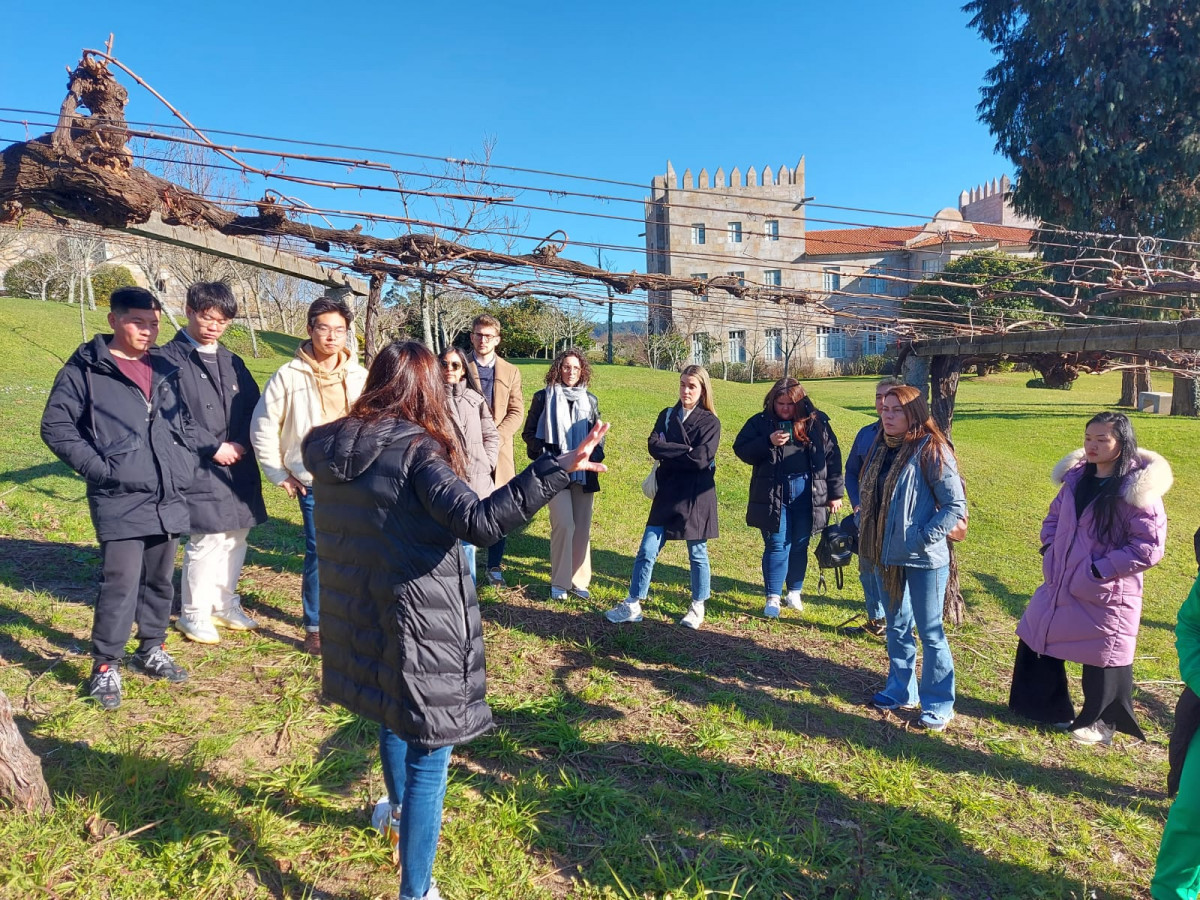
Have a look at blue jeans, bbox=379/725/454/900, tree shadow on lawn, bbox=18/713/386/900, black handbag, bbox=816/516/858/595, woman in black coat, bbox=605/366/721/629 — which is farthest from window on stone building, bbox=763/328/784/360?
blue jeans, bbox=379/725/454/900

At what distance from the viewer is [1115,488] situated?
3.74 metres

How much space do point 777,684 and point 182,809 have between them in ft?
10.2

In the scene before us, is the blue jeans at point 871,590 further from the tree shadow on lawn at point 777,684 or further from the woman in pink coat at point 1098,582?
the woman in pink coat at point 1098,582

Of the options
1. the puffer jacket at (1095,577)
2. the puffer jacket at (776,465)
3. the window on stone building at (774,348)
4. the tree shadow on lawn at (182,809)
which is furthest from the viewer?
the window on stone building at (774,348)

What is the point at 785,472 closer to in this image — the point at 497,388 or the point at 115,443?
the point at 497,388

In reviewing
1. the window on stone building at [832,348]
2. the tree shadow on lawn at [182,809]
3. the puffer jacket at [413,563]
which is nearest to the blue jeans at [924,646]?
the puffer jacket at [413,563]

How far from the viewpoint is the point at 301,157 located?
367 cm

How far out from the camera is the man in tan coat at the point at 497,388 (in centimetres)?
524

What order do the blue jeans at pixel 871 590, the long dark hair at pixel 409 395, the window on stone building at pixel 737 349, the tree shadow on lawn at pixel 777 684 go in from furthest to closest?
the window on stone building at pixel 737 349 → the blue jeans at pixel 871 590 → the tree shadow on lawn at pixel 777 684 → the long dark hair at pixel 409 395

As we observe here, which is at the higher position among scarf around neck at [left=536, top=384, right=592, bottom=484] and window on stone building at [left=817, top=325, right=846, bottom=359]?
window on stone building at [left=817, top=325, right=846, bottom=359]

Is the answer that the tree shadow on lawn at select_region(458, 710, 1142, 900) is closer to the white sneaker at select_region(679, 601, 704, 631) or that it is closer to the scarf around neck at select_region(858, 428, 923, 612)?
the scarf around neck at select_region(858, 428, 923, 612)

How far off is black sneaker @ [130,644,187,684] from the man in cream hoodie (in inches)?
26.4

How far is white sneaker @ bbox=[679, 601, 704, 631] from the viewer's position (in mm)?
5047

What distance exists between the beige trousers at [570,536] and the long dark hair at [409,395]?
9.97ft
